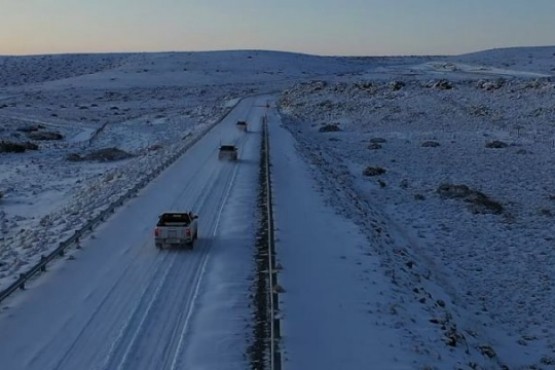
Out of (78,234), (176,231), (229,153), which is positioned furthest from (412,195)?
(78,234)

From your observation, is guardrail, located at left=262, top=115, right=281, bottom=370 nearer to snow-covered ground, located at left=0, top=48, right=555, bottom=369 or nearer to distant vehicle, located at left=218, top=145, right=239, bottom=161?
snow-covered ground, located at left=0, top=48, right=555, bottom=369

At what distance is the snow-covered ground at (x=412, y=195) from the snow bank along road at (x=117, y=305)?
5.77 feet

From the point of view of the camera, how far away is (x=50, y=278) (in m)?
19.1

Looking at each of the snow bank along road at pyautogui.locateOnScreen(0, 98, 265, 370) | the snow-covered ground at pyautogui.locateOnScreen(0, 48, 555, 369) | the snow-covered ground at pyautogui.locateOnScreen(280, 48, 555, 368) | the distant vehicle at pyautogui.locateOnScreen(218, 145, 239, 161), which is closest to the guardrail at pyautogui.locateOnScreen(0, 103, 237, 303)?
the snow bank along road at pyautogui.locateOnScreen(0, 98, 265, 370)

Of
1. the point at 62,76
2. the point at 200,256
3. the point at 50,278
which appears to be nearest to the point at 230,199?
the point at 200,256

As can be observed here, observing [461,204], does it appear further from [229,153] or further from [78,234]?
[78,234]

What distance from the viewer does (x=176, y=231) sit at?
21.7 meters

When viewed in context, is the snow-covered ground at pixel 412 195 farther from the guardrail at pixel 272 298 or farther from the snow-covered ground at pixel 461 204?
the guardrail at pixel 272 298

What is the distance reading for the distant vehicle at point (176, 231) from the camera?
21.7 meters

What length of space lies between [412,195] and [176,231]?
666 inches

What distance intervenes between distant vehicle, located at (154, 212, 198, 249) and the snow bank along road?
0.34 m

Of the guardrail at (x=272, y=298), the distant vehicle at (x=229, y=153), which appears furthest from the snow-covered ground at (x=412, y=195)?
the distant vehicle at (x=229, y=153)

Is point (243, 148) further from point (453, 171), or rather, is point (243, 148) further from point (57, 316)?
point (57, 316)

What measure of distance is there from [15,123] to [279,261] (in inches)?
2697
